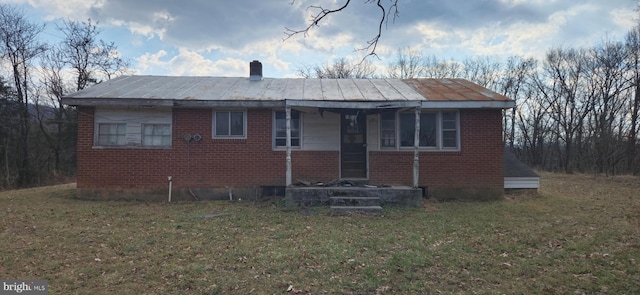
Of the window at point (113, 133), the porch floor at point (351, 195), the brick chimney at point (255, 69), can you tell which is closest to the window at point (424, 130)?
the porch floor at point (351, 195)

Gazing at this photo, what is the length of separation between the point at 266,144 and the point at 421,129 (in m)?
4.58

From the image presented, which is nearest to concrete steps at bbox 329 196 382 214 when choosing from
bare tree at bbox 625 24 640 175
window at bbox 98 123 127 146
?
window at bbox 98 123 127 146

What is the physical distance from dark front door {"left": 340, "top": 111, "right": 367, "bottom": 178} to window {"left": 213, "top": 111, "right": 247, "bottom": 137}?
2955mm

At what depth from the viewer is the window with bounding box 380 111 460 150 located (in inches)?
405

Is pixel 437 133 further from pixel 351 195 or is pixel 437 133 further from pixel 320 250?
pixel 320 250

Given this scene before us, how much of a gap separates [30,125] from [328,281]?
26.2 metres

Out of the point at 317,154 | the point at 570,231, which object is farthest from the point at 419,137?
the point at 570,231

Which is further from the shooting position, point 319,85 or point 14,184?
point 14,184

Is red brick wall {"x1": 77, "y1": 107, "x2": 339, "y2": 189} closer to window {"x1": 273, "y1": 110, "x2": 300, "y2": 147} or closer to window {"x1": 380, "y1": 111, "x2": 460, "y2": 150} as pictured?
window {"x1": 273, "y1": 110, "x2": 300, "y2": 147}

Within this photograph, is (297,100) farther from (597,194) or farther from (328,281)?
(597,194)

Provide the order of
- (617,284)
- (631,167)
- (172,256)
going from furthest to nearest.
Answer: (631,167) < (172,256) < (617,284)

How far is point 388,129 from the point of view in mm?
10547

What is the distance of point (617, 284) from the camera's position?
3.91 m

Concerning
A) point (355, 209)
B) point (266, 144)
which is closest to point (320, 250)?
point (355, 209)
